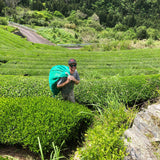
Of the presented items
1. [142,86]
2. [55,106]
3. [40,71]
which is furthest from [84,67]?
[55,106]

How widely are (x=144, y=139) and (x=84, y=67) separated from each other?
7.87 metres

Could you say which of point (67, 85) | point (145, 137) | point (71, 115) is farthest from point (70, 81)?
point (145, 137)

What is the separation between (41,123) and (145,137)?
244 cm

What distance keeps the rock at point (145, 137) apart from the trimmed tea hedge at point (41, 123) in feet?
4.48

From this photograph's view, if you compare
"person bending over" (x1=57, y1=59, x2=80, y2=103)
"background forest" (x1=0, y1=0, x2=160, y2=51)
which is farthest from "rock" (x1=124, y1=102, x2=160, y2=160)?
"background forest" (x1=0, y1=0, x2=160, y2=51)

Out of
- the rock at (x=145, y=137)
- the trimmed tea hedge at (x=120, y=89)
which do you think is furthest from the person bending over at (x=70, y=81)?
the rock at (x=145, y=137)

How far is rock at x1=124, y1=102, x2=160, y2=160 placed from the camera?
9.16ft

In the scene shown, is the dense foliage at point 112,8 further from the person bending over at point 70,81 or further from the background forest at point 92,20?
the person bending over at point 70,81

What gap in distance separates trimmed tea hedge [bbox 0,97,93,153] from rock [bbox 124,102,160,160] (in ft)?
4.48

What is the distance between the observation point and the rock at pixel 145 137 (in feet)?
9.16

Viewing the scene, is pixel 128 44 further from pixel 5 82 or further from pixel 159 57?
pixel 5 82

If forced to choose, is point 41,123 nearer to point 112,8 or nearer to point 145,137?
point 145,137

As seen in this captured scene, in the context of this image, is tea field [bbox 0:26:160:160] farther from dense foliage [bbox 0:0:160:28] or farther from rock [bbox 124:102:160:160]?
dense foliage [bbox 0:0:160:28]

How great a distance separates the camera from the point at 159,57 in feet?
Result: 41.7
